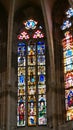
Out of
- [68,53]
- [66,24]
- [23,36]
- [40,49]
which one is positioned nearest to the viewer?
[68,53]

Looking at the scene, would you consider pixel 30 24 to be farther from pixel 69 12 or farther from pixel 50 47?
pixel 50 47

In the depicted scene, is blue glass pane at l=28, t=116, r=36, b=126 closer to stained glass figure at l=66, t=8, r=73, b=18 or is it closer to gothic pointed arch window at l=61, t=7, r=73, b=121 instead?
gothic pointed arch window at l=61, t=7, r=73, b=121

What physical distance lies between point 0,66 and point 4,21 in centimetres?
237

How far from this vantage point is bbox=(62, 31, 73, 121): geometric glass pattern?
65.7 ft

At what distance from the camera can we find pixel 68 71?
20.8 meters

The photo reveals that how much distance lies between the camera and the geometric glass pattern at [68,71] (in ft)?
→ 65.7

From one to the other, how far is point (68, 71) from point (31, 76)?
1720 millimetres

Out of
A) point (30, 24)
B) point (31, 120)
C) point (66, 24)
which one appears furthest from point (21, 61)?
point (31, 120)

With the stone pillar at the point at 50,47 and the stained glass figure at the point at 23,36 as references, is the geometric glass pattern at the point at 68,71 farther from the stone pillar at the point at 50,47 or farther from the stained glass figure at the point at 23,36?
the stained glass figure at the point at 23,36

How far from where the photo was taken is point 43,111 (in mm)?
20422

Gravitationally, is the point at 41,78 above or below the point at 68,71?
below

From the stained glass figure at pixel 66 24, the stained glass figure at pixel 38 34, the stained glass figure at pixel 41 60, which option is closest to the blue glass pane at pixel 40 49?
the stained glass figure at pixel 41 60

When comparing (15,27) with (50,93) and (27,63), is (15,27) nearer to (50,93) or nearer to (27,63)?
(27,63)

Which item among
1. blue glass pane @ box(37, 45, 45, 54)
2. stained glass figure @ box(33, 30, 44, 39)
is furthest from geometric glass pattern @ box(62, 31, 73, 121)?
stained glass figure @ box(33, 30, 44, 39)
